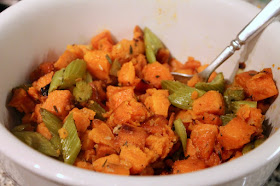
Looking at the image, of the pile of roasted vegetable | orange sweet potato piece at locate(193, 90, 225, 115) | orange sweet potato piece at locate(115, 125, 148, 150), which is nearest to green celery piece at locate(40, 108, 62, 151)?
the pile of roasted vegetable

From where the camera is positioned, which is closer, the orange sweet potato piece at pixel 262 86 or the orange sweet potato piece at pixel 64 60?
the orange sweet potato piece at pixel 262 86

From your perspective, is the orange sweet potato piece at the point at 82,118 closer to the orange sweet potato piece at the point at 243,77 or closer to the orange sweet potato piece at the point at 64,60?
the orange sweet potato piece at the point at 64,60

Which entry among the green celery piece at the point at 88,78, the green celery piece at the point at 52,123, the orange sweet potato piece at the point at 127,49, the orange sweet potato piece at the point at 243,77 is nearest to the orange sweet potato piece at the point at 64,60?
the green celery piece at the point at 88,78

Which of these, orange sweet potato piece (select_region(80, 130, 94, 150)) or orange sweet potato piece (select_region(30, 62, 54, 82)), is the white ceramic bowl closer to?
orange sweet potato piece (select_region(30, 62, 54, 82))

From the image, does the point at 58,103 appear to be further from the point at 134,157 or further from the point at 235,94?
the point at 235,94

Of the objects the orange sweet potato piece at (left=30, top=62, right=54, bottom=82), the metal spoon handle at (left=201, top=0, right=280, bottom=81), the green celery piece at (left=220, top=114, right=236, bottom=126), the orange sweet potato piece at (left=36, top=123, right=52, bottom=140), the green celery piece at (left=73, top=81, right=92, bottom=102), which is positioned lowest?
the orange sweet potato piece at (left=36, top=123, right=52, bottom=140)

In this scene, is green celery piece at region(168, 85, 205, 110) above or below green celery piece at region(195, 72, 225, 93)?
below
